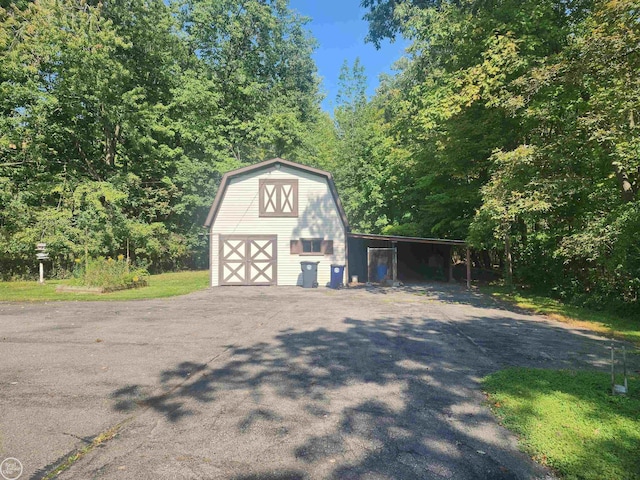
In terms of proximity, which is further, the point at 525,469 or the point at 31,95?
the point at 31,95

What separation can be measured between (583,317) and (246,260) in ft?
46.7

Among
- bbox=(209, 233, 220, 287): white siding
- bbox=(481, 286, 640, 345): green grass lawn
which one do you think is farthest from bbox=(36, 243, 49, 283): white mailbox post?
bbox=(481, 286, 640, 345): green grass lawn

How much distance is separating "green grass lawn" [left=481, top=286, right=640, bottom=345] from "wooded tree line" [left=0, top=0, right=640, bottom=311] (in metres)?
0.74

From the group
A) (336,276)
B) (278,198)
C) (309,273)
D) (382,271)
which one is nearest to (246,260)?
(309,273)

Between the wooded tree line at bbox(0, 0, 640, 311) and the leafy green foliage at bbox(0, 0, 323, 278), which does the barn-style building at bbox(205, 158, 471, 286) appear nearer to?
the wooded tree line at bbox(0, 0, 640, 311)

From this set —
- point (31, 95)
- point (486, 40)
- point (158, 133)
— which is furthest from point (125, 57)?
point (486, 40)

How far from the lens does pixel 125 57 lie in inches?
1072

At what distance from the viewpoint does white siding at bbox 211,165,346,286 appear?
19.5 m

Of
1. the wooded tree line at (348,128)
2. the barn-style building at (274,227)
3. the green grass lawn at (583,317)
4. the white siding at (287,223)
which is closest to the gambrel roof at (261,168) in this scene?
the barn-style building at (274,227)

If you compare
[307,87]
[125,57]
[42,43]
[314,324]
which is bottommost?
[314,324]

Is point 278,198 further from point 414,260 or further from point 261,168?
point 414,260

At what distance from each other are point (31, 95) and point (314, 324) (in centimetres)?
2337

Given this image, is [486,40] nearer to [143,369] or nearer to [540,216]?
[540,216]

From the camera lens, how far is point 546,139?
12.0 metres
